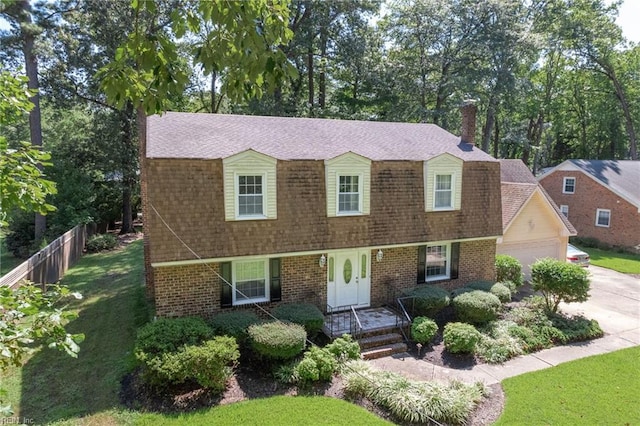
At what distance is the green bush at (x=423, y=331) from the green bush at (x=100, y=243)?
20.0 meters

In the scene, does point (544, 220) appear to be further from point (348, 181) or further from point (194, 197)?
point (194, 197)

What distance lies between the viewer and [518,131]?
39.7 m

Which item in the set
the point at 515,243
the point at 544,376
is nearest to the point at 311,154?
the point at 544,376

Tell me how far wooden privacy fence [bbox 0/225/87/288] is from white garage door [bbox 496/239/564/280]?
18.7m

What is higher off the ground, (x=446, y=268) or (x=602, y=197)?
(x=602, y=197)

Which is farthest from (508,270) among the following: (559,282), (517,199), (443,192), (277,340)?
(277,340)

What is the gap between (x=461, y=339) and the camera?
36.1 ft

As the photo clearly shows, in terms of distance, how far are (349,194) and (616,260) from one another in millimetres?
20782

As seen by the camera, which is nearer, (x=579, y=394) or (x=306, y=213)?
(x=579, y=394)

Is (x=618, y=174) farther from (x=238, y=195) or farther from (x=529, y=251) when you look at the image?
(x=238, y=195)

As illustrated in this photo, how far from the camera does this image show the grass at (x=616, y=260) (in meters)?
21.7

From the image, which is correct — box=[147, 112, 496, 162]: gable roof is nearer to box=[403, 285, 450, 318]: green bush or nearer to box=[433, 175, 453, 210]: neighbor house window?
box=[433, 175, 453, 210]: neighbor house window

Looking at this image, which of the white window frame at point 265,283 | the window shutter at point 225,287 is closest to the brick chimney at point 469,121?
the white window frame at point 265,283

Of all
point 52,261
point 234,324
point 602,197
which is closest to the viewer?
point 234,324
